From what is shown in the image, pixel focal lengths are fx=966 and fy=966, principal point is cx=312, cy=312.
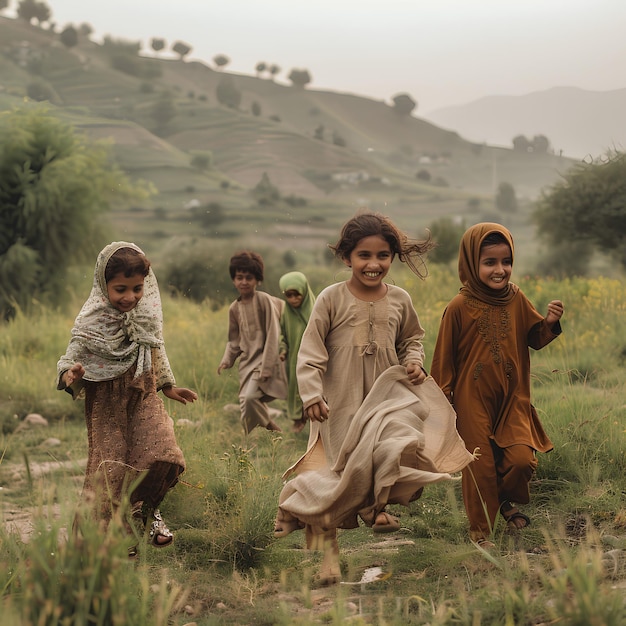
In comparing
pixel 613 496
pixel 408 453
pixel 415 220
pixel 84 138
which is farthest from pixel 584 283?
pixel 415 220

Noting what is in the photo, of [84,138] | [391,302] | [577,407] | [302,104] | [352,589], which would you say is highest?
[302,104]

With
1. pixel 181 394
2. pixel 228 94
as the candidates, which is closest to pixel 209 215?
pixel 228 94

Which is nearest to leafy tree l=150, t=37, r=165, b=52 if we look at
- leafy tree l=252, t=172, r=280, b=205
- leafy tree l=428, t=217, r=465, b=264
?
leafy tree l=252, t=172, r=280, b=205

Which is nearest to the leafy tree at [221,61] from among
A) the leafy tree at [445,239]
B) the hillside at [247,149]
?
the hillside at [247,149]

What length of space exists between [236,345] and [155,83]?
192ft

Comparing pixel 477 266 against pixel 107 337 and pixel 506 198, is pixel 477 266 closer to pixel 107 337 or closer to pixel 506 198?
pixel 107 337

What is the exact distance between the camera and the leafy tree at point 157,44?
66.1 metres

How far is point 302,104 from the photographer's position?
2645 inches

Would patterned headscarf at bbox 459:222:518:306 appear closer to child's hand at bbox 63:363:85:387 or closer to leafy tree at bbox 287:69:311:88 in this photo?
child's hand at bbox 63:363:85:387

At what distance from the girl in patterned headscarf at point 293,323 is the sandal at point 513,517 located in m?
3.09

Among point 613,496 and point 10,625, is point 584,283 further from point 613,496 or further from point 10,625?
point 10,625

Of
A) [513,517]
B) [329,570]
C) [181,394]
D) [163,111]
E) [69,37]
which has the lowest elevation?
[329,570]

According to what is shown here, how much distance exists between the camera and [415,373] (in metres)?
4.86

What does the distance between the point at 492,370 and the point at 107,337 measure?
2.07 metres
